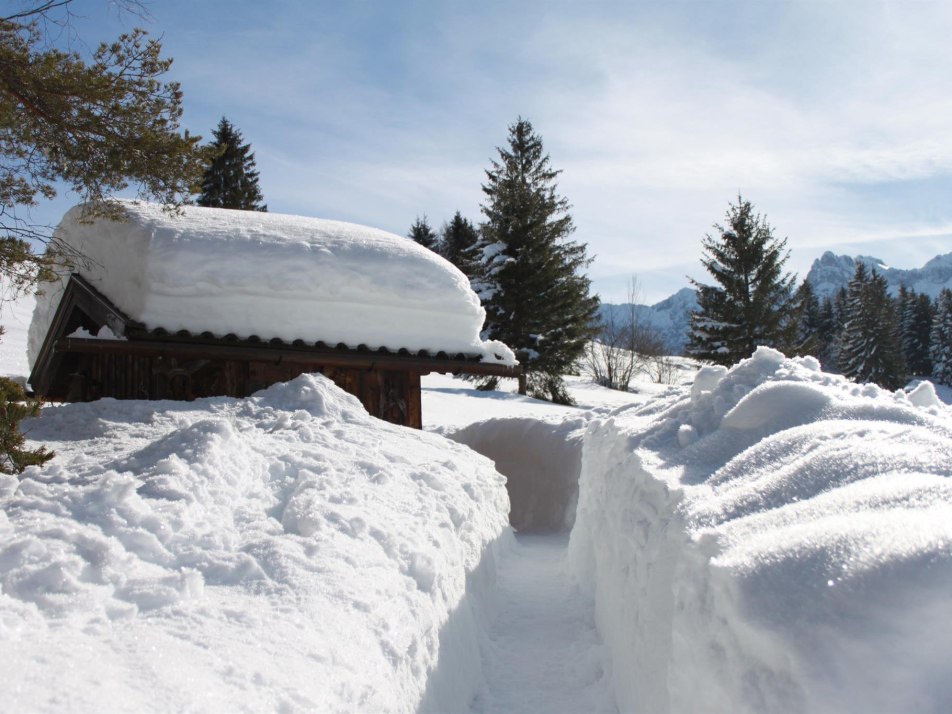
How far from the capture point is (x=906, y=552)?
1988 millimetres

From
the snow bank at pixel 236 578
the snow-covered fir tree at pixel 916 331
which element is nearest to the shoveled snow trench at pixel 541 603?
the snow bank at pixel 236 578

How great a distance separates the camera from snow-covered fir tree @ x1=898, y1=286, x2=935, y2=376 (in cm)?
5072

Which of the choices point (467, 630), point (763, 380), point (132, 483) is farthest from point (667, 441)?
point (132, 483)

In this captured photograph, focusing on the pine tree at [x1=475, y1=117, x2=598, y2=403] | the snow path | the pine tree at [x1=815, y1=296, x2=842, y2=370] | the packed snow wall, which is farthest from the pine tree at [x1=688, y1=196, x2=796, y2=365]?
the pine tree at [x1=815, y1=296, x2=842, y2=370]

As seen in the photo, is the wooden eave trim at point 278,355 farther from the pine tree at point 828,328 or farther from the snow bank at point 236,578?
the pine tree at point 828,328

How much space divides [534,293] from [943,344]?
3965 cm

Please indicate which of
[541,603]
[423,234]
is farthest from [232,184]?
[541,603]

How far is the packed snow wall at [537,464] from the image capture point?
1320 cm

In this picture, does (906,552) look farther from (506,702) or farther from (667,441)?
(506,702)

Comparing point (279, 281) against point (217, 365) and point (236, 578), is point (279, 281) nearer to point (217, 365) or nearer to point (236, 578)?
point (217, 365)

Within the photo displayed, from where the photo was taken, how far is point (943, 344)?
159 ft

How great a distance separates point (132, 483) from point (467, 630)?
2622 millimetres

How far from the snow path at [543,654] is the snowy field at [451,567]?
0.03 m

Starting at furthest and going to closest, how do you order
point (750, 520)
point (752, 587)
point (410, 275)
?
point (410, 275) < point (750, 520) < point (752, 587)
